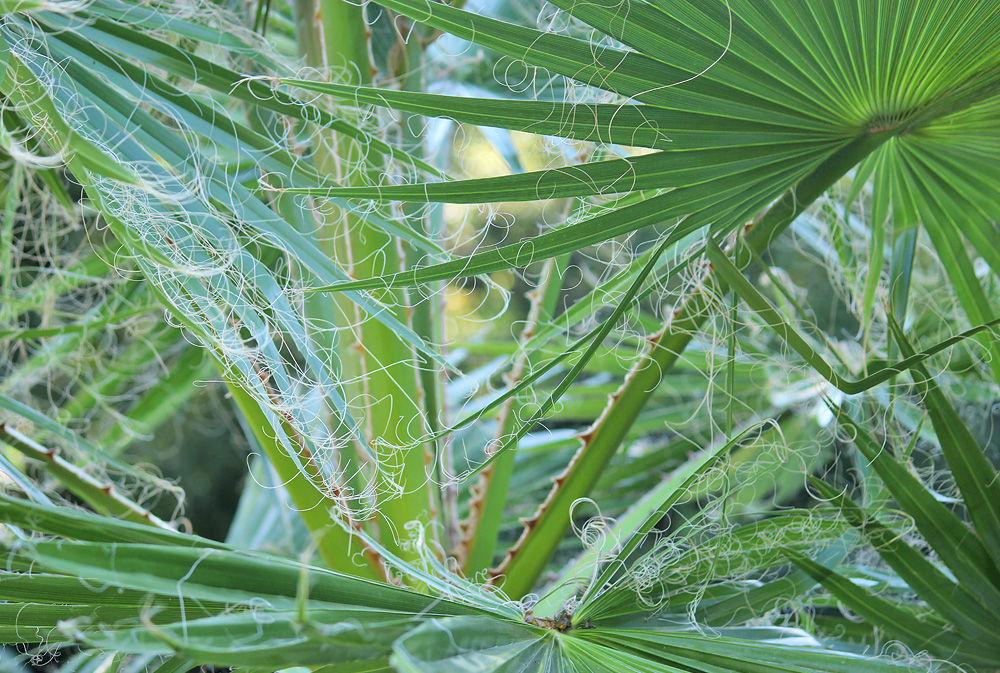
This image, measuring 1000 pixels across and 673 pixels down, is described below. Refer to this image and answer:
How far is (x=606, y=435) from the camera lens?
1.90 ft

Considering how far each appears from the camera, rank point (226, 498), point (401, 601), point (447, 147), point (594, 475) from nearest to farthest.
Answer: point (401, 601) < point (594, 475) < point (447, 147) < point (226, 498)

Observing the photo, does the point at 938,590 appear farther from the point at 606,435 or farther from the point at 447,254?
the point at 447,254

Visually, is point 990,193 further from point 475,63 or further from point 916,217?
point 475,63

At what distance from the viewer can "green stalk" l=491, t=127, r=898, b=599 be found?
0.54m

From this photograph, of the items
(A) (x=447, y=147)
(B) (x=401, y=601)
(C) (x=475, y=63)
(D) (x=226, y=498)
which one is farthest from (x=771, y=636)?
(D) (x=226, y=498)

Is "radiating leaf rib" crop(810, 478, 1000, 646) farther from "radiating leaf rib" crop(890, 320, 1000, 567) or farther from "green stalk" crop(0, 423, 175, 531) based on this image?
"green stalk" crop(0, 423, 175, 531)

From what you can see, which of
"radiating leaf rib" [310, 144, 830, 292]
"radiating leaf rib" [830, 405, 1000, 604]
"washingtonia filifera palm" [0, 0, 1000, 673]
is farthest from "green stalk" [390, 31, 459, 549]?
"radiating leaf rib" [830, 405, 1000, 604]

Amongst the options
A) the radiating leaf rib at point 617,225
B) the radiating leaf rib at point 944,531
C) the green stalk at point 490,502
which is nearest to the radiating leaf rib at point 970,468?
the radiating leaf rib at point 944,531

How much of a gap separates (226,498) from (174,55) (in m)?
1.54

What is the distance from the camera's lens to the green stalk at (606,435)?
1.78 feet

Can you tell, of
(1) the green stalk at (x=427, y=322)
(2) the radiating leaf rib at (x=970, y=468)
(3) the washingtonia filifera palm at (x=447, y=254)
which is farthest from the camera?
(1) the green stalk at (x=427, y=322)

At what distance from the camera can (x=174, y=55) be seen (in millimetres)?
395

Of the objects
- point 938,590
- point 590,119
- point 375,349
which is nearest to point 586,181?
point 590,119

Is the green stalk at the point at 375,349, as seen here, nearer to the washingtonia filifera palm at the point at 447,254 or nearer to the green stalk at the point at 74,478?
the washingtonia filifera palm at the point at 447,254
